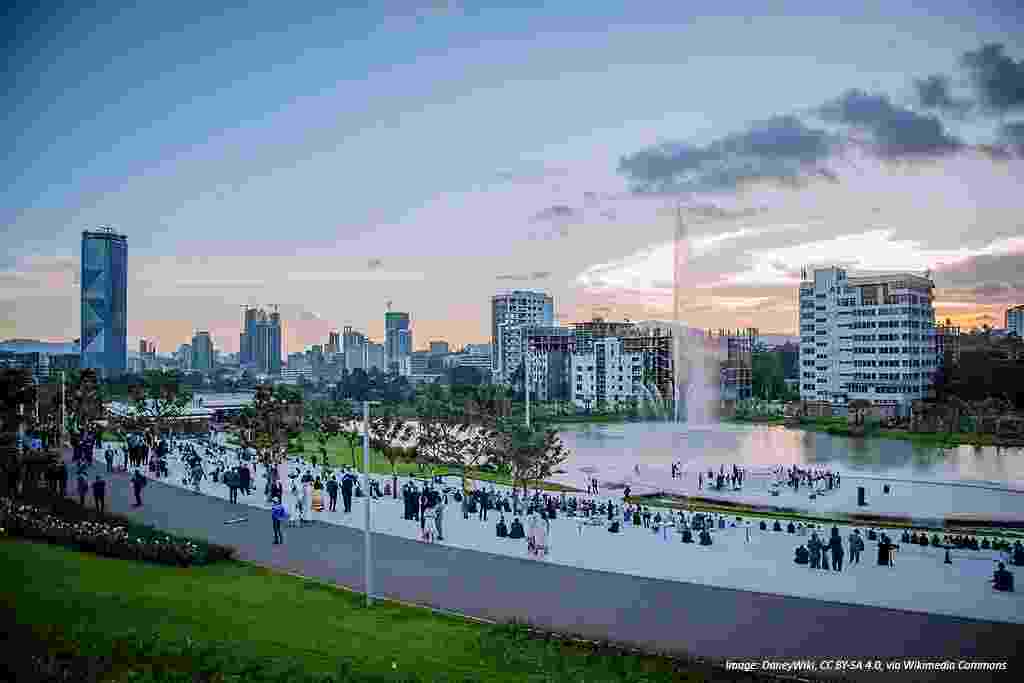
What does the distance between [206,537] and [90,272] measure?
529ft

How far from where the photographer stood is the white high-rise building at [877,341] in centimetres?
8825

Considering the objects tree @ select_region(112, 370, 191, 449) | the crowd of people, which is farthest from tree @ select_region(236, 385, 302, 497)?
tree @ select_region(112, 370, 191, 449)

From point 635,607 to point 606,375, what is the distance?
10634 cm

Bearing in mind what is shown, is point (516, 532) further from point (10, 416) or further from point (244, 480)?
point (10, 416)

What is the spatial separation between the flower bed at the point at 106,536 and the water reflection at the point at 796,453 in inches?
1494

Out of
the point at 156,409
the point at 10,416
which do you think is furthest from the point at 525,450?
the point at 156,409

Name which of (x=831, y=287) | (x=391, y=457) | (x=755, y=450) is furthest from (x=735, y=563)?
(x=831, y=287)

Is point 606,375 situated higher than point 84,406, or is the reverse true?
point 606,375

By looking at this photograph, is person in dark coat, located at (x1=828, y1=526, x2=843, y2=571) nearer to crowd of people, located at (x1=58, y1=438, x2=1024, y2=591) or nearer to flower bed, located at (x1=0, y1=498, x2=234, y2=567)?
crowd of people, located at (x1=58, y1=438, x2=1024, y2=591)

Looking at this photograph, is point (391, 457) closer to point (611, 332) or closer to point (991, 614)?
point (991, 614)

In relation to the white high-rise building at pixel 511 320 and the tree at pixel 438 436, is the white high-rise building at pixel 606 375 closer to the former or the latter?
the white high-rise building at pixel 511 320

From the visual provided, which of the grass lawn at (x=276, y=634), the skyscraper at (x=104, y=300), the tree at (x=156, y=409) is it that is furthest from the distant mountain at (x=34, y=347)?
the grass lawn at (x=276, y=634)

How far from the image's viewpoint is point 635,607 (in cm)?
1537

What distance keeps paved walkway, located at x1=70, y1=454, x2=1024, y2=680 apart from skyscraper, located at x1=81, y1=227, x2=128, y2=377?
149958 millimetres
